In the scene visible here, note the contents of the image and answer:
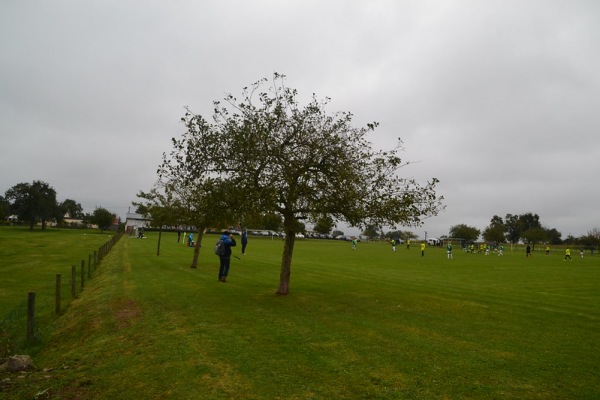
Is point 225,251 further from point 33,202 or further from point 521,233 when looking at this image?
point 521,233

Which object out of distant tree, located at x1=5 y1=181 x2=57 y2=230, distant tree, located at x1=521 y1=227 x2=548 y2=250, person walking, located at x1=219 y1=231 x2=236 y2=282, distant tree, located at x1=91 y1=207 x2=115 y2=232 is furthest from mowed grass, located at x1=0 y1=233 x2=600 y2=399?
distant tree, located at x1=521 y1=227 x2=548 y2=250

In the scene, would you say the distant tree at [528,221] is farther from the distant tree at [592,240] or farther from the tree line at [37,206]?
the tree line at [37,206]

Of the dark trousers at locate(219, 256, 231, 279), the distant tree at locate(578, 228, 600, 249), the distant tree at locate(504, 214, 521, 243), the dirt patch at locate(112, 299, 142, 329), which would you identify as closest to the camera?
the dirt patch at locate(112, 299, 142, 329)

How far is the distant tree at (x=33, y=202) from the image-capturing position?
107 m

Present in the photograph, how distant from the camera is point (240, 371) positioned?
26.2 feet

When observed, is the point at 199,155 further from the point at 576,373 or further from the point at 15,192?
the point at 15,192

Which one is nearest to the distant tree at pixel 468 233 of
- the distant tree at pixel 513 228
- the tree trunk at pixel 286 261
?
the distant tree at pixel 513 228

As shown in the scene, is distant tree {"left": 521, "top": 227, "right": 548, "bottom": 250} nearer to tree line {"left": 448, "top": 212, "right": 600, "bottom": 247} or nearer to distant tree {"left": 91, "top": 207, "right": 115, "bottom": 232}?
tree line {"left": 448, "top": 212, "right": 600, "bottom": 247}

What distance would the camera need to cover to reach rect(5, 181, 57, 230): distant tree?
107375 millimetres

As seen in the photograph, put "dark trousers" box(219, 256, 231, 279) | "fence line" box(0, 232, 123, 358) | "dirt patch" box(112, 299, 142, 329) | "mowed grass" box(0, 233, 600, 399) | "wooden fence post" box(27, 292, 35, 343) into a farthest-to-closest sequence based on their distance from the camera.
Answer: "dark trousers" box(219, 256, 231, 279) < "dirt patch" box(112, 299, 142, 329) < "fence line" box(0, 232, 123, 358) < "wooden fence post" box(27, 292, 35, 343) < "mowed grass" box(0, 233, 600, 399)

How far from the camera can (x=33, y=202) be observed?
4235 inches

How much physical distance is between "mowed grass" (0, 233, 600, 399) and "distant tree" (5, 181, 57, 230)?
108 meters

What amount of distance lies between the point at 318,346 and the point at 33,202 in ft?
394

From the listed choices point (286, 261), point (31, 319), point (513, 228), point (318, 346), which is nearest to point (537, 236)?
point (513, 228)
